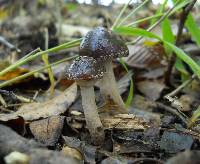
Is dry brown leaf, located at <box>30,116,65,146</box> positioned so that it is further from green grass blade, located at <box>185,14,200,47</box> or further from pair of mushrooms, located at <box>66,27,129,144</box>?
green grass blade, located at <box>185,14,200,47</box>

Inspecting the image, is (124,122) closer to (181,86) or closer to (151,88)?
(181,86)

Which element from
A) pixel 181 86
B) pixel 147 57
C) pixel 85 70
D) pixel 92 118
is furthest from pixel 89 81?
pixel 147 57

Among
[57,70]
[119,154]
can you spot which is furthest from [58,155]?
[57,70]

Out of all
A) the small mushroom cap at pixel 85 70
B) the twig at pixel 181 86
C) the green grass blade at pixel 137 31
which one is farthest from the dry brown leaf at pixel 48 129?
the twig at pixel 181 86

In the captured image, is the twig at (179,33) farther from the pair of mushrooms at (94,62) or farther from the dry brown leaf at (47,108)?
the dry brown leaf at (47,108)

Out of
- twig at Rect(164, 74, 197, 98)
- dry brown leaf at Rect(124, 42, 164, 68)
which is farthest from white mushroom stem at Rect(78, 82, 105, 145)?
dry brown leaf at Rect(124, 42, 164, 68)

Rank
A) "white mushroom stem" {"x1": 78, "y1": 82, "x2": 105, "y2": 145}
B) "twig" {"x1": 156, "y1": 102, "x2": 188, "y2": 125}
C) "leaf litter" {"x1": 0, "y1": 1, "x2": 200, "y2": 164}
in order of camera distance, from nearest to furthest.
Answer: "leaf litter" {"x1": 0, "y1": 1, "x2": 200, "y2": 164}
"white mushroom stem" {"x1": 78, "y1": 82, "x2": 105, "y2": 145}
"twig" {"x1": 156, "y1": 102, "x2": 188, "y2": 125}
